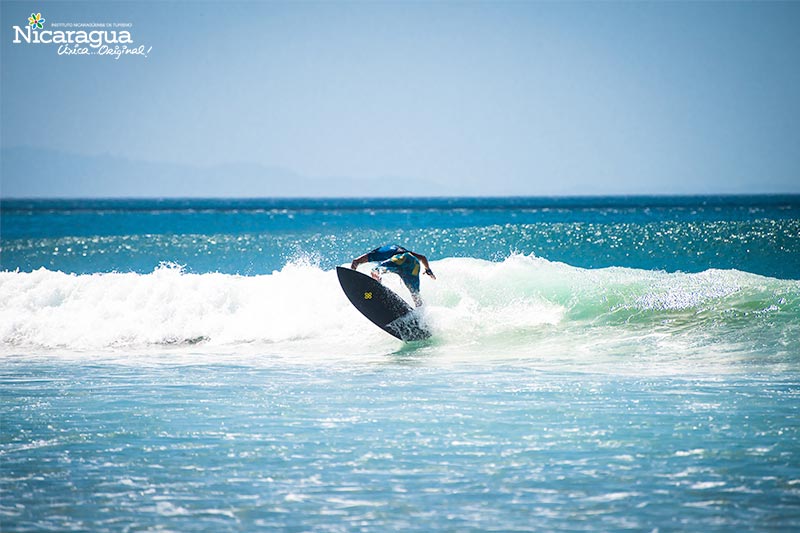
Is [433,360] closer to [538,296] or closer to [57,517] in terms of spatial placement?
[538,296]

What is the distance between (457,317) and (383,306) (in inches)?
60.0

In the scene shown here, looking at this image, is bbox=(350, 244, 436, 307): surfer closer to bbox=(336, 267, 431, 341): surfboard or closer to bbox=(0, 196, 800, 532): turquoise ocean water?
bbox=(336, 267, 431, 341): surfboard

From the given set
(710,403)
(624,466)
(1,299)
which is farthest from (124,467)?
(1,299)

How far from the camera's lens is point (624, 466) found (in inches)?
260

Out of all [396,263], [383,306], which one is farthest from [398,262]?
[383,306]

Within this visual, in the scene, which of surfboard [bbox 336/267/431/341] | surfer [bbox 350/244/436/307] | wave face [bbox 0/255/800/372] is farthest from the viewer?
surfboard [bbox 336/267/431/341]

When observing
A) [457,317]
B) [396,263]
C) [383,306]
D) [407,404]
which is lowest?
[407,404]

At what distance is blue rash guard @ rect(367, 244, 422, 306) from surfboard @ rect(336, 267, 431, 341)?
339 mm

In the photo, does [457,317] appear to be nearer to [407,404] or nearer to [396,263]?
[396,263]

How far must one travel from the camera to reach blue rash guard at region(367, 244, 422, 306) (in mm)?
12852

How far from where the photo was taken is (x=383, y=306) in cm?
1313

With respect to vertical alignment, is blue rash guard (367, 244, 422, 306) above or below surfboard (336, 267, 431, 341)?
above

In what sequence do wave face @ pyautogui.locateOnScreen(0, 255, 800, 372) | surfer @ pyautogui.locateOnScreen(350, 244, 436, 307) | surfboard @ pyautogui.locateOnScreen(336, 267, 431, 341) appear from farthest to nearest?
surfboard @ pyautogui.locateOnScreen(336, 267, 431, 341) < surfer @ pyautogui.locateOnScreen(350, 244, 436, 307) < wave face @ pyautogui.locateOnScreen(0, 255, 800, 372)

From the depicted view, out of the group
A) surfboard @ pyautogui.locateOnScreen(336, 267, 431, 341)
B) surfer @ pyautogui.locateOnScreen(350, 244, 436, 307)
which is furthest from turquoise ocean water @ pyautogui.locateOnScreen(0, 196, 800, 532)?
surfer @ pyautogui.locateOnScreen(350, 244, 436, 307)
